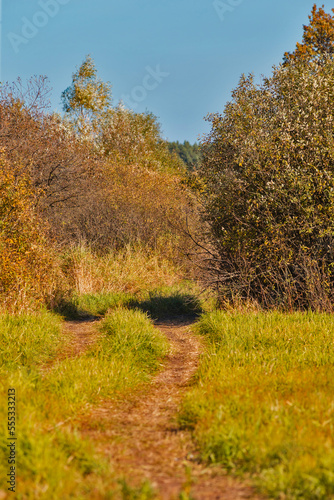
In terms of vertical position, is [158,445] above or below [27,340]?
below

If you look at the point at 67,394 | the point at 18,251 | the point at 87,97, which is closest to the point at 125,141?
the point at 87,97

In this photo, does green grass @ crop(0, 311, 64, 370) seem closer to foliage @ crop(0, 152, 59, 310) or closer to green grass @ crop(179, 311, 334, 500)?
foliage @ crop(0, 152, 59, 310)

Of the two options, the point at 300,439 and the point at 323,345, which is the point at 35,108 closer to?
the point at 323,345

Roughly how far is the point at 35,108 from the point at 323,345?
13661 millimetres

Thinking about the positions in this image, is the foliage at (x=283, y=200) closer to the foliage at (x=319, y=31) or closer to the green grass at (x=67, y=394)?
the green grass at (x=67, y=394)

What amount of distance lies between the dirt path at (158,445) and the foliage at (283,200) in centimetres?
379

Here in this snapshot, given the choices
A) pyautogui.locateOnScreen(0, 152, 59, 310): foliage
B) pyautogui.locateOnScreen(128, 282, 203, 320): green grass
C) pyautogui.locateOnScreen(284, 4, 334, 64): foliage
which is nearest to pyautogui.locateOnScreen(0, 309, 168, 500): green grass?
pyautogui.locateOnScreen(0, 152, 59, 310): foliage

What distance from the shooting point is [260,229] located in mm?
9602

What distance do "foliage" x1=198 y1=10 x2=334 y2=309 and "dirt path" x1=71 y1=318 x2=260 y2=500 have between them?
A: 379 centimetres

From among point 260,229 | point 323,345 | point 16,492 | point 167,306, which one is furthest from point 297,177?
point 16,492

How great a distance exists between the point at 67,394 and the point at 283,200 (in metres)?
5.99

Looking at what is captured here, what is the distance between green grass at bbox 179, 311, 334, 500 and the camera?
3.19 m

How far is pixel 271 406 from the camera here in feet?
13.8

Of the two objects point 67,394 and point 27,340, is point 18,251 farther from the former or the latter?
point 67,394
